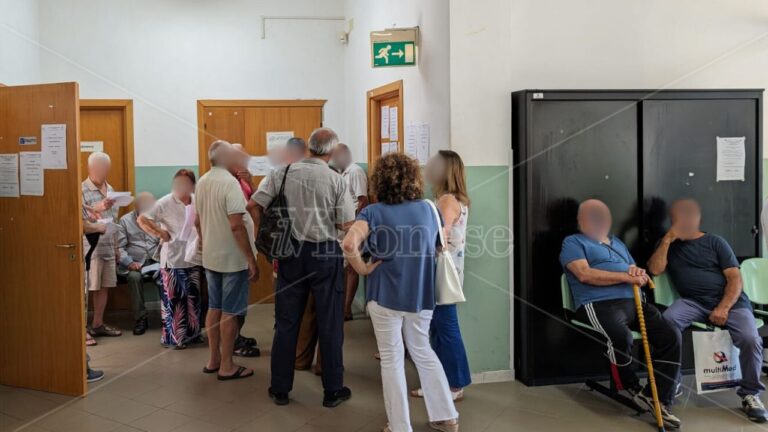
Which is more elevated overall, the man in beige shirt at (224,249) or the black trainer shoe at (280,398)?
the man in beige shirt at (224,249)

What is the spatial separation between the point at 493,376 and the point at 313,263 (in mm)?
1414

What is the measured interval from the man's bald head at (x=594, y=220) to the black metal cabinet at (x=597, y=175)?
6.6 inches

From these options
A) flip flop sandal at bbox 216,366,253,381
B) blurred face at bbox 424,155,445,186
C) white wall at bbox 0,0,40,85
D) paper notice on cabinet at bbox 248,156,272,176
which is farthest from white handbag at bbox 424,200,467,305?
Answer: white wall at bbox 0,0,40,85

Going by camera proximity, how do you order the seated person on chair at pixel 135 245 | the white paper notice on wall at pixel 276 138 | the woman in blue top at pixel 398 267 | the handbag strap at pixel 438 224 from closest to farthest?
the woman in blue top at pixel 398 267 → the handbag strap at pixel 438 224 → the seated person on chair at pixel 135 245 → the white paper notice on wall at pixel 276 138

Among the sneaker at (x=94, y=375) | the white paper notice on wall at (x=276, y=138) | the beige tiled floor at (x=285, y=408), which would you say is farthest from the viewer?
the white paper notice on wall at (x=276, y=138)

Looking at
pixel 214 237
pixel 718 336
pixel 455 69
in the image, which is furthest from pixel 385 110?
pixel 718 336

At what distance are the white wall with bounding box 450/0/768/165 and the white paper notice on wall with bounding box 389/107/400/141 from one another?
140 cm

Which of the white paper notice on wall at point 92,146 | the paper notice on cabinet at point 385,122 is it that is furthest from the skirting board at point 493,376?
the white paper notice on wall at point 92,146

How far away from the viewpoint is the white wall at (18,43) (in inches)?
215

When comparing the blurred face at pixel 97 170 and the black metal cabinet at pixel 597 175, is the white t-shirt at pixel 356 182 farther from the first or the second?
the blurred face at pixel 97 170

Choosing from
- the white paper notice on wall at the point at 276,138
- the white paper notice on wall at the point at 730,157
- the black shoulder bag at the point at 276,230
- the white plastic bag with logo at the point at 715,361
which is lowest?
the white plastic bag with logo at the point at 715,361

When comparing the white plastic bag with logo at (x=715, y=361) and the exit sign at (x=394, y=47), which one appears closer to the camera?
the white plastic bag with logo at (x=715, y=361)

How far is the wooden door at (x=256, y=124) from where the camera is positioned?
671 cm

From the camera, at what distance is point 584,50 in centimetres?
438
